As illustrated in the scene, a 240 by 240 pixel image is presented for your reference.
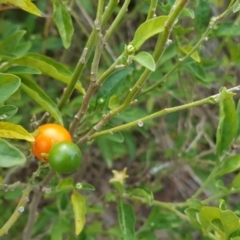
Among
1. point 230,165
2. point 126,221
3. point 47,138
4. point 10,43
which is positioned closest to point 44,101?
point 47,138

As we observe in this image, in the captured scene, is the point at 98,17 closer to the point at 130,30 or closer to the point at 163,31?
the point at 163,31

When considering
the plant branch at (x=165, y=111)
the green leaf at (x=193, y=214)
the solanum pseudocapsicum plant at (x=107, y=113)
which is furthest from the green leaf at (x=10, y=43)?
the green leaf at (x=193, y=214)

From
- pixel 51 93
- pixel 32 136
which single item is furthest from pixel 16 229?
pixel 32 136

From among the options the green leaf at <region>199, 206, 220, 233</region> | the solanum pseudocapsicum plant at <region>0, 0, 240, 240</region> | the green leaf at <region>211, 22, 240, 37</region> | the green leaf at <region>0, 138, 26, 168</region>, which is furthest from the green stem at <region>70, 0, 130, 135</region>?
the green leaf at <region>211, 22, 240, 37</region>

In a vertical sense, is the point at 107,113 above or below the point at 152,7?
below

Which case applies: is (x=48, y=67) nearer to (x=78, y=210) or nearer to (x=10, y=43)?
(x=10, y=43)

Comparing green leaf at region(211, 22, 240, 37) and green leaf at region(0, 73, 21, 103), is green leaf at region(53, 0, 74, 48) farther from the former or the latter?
green leaf at region(211, 22, 240, 37)

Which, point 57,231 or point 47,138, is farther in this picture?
point 57,231
